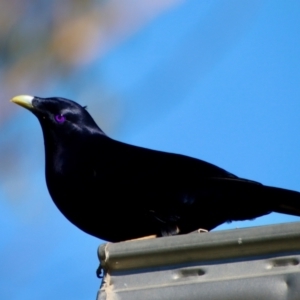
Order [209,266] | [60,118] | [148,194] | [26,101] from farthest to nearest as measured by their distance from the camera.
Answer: [60,118] → [26,101] → [148,194] → [209,266]

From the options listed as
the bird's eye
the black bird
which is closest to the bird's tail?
the black bird

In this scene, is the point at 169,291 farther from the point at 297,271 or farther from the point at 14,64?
the point at 14,64

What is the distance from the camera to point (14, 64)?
3.32 meters

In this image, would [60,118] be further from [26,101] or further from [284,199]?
[284,199]

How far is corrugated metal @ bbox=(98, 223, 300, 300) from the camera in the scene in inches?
74.5

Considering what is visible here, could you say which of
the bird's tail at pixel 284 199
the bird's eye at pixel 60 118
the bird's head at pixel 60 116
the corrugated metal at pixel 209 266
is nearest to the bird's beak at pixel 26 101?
the bird's head at pixel 60 116

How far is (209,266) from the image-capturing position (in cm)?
198

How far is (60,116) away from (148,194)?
0.96 metres

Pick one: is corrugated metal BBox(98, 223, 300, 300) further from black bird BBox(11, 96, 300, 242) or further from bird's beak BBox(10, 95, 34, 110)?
bird's beak BBox(10, 95, 34, 110)

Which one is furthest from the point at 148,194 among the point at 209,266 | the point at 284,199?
the point at 209,266

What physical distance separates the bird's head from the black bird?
31 centimetres

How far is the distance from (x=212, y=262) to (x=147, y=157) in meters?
2.32

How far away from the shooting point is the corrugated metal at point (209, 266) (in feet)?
6.21

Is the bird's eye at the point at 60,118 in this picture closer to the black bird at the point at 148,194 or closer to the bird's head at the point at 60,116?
the bird's head at the point at 60,116
